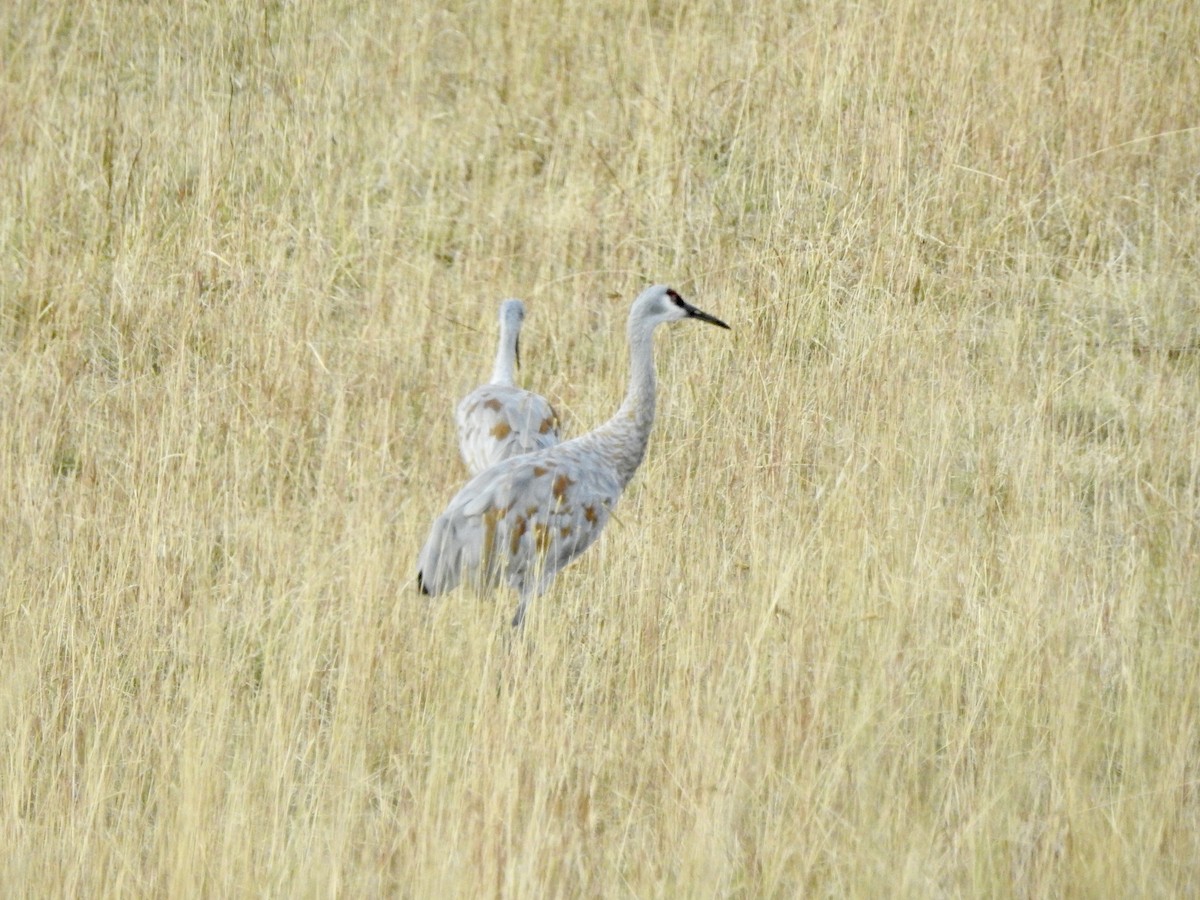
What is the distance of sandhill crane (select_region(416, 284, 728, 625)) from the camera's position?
4465 millimetres

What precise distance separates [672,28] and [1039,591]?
499 centimetres

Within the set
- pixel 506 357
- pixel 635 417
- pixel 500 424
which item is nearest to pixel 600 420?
pixel 506 357

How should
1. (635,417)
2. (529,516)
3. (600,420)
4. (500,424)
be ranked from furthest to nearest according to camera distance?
(600,420)
(500,424)
(635,417)
(529,516)

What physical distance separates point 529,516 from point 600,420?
Answer: 54.6 inches

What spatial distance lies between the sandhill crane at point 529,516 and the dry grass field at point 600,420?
0.12 meters

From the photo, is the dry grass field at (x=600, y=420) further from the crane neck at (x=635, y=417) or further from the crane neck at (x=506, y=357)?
the crane neck at (x=506, y=357)

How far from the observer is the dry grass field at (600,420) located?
3387 mm

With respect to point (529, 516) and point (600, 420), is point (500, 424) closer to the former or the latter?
point (600, 420)

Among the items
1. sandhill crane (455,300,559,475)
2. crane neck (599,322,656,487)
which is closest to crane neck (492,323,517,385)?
sandhill crane (455,300,559,475)

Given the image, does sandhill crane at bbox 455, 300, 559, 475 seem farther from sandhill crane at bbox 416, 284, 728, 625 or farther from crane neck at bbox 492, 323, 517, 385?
sandhill crane at bbox 416, 284, 728, 625

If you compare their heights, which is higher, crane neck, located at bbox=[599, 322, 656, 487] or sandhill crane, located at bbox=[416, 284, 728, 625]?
crane neck, located at bbox=[599, 322, 656, 487]

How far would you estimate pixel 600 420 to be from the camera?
5980 millimetres

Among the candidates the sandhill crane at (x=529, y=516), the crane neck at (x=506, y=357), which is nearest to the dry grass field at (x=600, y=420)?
the sandhill crane at (x=529, y=516)

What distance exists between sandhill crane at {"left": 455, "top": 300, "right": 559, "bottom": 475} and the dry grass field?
Result: 17cm
